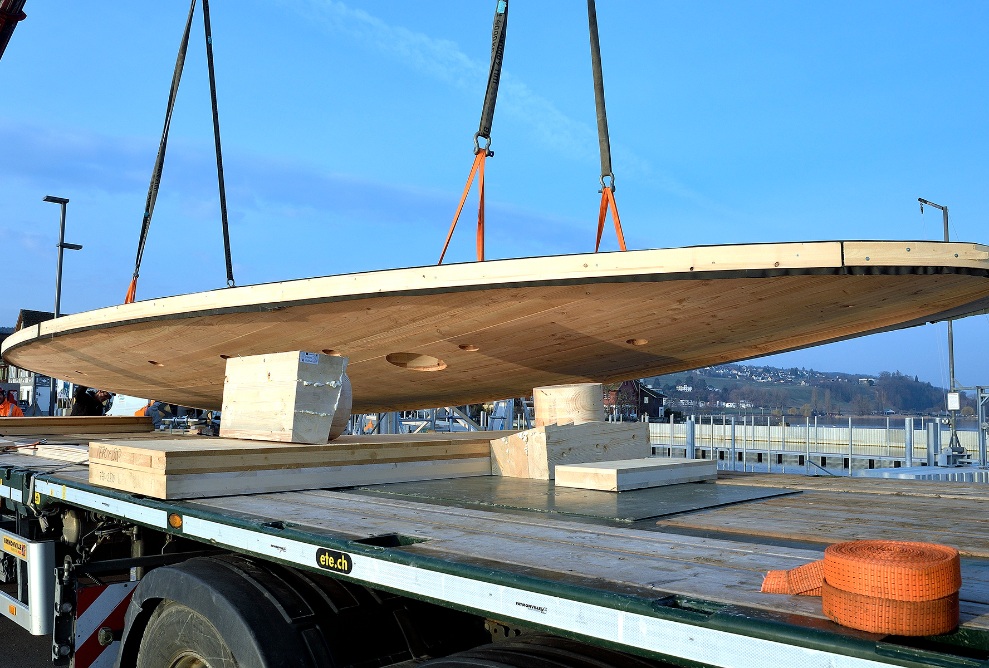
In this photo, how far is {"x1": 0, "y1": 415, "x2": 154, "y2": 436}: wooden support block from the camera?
8141 millimetres

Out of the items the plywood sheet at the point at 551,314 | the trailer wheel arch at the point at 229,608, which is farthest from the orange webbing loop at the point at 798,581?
the plywood sheet at the point at 551,314

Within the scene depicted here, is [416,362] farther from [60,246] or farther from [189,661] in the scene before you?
[60,246]

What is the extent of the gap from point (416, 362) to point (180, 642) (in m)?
4.24

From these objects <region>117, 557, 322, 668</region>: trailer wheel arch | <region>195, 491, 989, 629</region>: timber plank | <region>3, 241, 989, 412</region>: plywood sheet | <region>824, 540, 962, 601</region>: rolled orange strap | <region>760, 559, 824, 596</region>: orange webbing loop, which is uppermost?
<region>3, 241, 989, 412</region>: plywood sheet

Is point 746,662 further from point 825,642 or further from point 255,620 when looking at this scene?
point 255,620

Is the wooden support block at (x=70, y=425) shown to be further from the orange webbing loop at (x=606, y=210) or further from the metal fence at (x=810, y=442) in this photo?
the metal fence at (x=810, y=442)

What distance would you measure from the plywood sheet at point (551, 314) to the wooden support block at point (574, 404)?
0.46 metres

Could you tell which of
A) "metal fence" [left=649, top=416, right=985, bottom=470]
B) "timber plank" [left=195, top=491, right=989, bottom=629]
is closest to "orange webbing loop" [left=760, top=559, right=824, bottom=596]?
"timber plank" [left=195, top=491, right=989, bottom=629]

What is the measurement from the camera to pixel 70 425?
27.4ft

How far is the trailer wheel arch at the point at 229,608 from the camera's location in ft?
8.93

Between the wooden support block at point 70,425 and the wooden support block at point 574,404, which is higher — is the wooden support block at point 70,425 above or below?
below

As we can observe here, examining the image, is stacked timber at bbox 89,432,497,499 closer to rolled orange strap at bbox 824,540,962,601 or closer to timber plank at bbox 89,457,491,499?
timber plank at bbox 89,457,491,499

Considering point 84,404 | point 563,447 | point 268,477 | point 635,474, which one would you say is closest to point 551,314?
point 563,447

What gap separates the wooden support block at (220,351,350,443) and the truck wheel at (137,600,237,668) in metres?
1.33
